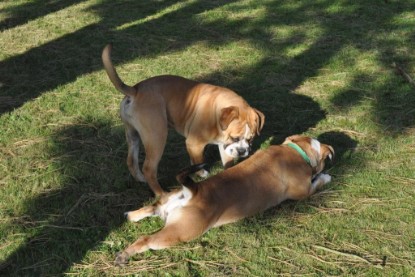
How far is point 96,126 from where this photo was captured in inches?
243

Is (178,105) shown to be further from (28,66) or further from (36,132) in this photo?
(28,66)

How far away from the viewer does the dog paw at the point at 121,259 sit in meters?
4.05

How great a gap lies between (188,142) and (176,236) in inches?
50.3

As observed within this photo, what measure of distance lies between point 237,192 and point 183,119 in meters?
1.07

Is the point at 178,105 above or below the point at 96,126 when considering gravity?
above

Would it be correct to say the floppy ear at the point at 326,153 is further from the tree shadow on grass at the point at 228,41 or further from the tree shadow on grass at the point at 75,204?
the tree shadow on grass at the point at 75,204

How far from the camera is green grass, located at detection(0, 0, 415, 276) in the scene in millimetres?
4215

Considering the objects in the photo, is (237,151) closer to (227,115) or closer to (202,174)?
(227,115)

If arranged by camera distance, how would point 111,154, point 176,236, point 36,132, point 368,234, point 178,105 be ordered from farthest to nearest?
1. point 36,132
2. point 111,154
3. point 178,105
4. point 368,234
5. point 176,236

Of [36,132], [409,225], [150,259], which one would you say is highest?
[36,132]

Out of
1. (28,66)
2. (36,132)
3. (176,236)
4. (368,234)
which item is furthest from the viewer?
(28,66)

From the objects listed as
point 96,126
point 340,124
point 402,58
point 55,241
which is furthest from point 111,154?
point 402,58

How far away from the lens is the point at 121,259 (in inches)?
160

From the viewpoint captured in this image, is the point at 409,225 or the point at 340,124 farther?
the point at 340,124
